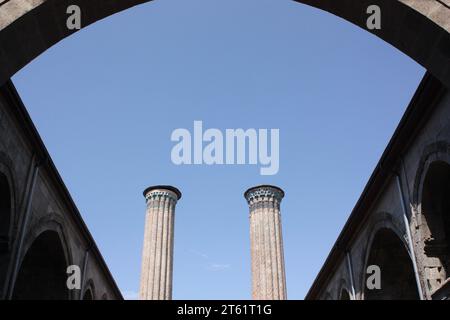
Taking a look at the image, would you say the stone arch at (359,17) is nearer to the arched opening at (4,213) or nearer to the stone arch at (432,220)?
the stone arch at (432,220)

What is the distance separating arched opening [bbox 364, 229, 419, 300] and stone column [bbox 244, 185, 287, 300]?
13457 millimetres

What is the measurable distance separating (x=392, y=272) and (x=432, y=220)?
4.74 m

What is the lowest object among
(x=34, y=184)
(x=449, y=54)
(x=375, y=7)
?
(x=449, y=54)

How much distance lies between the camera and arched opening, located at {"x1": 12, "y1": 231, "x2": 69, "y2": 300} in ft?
42.1

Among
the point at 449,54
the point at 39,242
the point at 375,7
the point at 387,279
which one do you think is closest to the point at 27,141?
the point at 39,242

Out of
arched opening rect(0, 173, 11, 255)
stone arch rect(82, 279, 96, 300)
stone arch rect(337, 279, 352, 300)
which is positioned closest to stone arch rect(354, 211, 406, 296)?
stone arch rect(337, 279, 352, 300)

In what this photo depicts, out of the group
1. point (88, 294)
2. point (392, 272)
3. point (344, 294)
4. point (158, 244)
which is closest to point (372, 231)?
point (392, 272)

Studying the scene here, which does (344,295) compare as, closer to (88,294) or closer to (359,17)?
(88,294)

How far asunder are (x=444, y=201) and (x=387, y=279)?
4433 mm

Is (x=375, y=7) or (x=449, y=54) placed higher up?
(x=375, y=7)

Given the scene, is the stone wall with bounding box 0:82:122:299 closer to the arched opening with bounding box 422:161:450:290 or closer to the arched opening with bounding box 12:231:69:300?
the arched opening with bounding box 12:231:69:300

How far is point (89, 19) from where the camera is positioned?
4938 millimetres

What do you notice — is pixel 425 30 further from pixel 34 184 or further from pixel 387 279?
pixel 387 279

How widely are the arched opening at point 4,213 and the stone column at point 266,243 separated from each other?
64.2 feet
